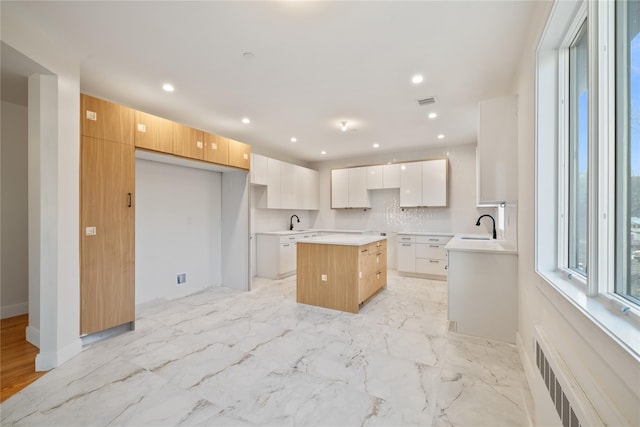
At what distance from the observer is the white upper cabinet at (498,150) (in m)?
2.53

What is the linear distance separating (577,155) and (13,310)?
5775mm

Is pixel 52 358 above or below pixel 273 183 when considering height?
below

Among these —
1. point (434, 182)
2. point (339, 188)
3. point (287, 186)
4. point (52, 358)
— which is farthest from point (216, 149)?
point (434, 182)

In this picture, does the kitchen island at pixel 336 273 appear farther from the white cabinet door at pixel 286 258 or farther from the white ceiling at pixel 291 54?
the white ceiling at pixel 291 54

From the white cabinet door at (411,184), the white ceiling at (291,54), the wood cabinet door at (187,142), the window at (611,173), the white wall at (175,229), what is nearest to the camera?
the window at (611,173)

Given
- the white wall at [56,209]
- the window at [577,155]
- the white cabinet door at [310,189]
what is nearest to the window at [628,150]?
the window at [577,155]

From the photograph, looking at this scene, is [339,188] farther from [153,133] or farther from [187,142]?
[153,133]

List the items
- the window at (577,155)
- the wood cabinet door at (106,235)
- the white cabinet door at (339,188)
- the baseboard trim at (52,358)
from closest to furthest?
the window at (577,155)
the baseboard trim at (52,358)
the wood cabinet door at (106,235)
the white cabinet door at (339,188)

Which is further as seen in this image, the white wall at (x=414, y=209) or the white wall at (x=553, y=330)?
the white wall at (x=414, y=209)

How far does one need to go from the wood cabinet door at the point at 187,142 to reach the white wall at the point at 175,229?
61 cm

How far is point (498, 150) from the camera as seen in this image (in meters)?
2.61

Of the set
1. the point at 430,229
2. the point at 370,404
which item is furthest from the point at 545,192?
the point at 430,229

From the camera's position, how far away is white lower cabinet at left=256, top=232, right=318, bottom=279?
5195 millimetres

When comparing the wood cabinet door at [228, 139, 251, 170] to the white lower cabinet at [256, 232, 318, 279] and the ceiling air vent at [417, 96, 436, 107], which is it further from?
the ceiling air vent at [417, 96, 436, 107]
